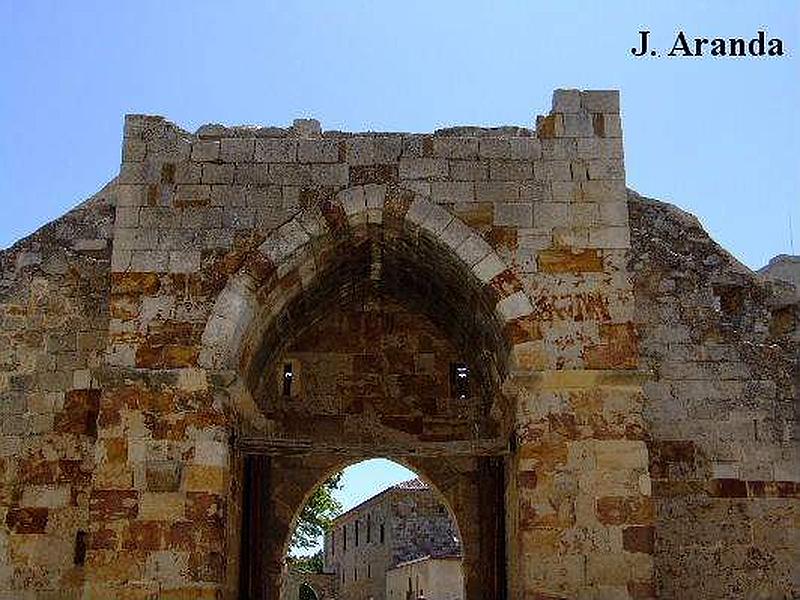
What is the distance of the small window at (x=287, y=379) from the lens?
9.50m

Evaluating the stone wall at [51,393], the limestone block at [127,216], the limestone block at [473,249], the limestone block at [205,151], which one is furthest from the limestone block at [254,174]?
the stone wall at [51,393]

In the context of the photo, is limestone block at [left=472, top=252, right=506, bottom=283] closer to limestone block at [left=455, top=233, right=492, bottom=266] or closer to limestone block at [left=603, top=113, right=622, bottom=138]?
limestone block at [left=455, top=233, right=492, bottom=266]

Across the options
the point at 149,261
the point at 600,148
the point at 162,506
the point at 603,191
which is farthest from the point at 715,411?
the point at 149,261

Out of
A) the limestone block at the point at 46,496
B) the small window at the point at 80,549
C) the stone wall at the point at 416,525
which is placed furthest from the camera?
the stone wall at the point at 416,525

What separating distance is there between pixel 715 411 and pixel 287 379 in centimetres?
380

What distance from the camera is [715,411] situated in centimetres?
822

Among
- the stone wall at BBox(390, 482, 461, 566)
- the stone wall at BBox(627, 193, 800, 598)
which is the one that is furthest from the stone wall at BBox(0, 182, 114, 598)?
the stone wall at BBox(390, 482, 461, 566)

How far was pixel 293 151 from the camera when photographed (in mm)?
7508

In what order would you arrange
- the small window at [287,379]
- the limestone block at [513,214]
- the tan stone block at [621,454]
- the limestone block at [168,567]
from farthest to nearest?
the small window at [287,379] → the limestone block at [513,214] → the tan stone block at [621,454] → the limestone block at [168,567]

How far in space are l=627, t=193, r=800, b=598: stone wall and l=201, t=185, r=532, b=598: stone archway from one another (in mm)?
1347

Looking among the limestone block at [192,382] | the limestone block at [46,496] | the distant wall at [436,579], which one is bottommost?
the distant wall at [436,579]

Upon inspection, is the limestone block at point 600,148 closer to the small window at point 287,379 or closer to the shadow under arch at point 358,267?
the shadow under arch at point 358,267

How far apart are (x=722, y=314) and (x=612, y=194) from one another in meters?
1.76

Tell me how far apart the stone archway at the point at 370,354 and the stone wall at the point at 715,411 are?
1347 millimetres
